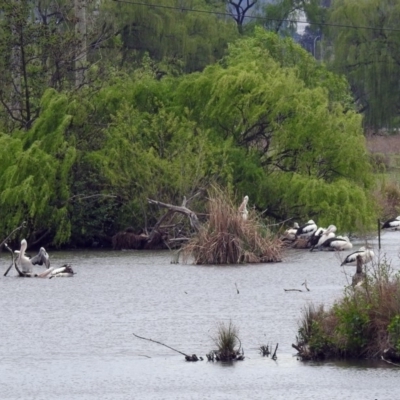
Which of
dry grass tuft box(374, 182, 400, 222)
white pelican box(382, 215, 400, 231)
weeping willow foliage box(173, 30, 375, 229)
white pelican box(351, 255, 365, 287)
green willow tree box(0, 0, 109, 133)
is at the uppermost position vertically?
green willow tree box(0, 0, 109, 133)

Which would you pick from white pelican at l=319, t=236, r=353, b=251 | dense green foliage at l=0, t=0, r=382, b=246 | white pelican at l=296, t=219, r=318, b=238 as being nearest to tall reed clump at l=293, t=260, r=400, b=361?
white pelican at l=319, t=236, r=353, b=251

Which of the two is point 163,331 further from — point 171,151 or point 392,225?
point 392,225

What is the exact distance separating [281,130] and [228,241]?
6868 mm

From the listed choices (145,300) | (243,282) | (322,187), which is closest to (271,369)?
(145,300)

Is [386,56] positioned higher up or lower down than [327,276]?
higher up

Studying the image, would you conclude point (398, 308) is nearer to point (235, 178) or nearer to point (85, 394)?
point (85, 394)

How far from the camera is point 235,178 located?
1303 inches

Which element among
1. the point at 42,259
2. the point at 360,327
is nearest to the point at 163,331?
the point at 360,327

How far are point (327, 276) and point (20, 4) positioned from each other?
1255cm

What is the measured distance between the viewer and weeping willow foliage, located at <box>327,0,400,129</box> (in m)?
57.8

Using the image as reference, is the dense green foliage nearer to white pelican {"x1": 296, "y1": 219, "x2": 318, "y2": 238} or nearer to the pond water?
white pelican {"x1": 296, "y1": 219, "x2": 318, "y2": 238}

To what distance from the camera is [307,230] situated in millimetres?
31062

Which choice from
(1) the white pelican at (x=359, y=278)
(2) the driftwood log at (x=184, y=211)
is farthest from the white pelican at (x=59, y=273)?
(1) the white pelican at (x=359, y=278)

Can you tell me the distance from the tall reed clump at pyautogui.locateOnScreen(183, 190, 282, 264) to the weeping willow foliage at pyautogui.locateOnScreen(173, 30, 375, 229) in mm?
4931
